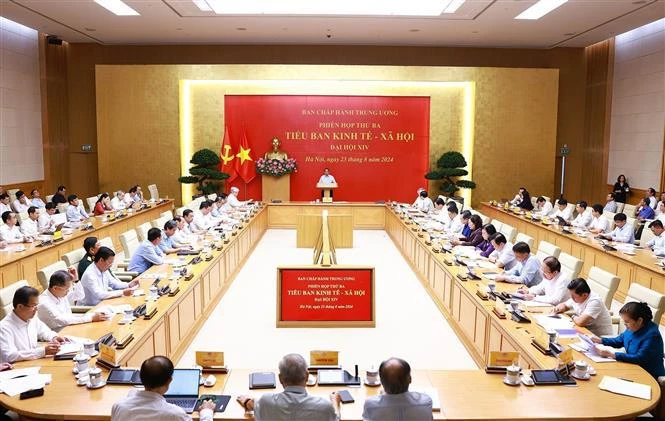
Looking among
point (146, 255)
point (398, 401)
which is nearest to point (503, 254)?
point (146, 255)

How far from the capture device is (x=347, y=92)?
15.1m

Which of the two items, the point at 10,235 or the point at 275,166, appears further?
the point at 275,166

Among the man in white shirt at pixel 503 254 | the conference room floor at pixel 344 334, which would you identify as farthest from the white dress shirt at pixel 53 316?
the man in white shirt at pixel 503 254

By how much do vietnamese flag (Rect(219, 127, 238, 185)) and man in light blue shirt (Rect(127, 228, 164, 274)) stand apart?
28.0 ft

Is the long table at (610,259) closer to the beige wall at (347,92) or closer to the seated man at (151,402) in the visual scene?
the beige wall at (347,92)

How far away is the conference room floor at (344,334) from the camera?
555cm

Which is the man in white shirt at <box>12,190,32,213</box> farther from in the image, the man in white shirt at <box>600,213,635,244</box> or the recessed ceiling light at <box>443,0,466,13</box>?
the man in white shirt at <box>600,213,635,244</box>

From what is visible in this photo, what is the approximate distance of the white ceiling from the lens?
11305mm

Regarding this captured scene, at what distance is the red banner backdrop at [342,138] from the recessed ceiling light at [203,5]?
375 centimetres

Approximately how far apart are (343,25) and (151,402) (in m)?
11.5

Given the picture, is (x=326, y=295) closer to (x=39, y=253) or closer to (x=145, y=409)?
(x=145, y=409)

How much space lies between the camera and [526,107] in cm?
1502

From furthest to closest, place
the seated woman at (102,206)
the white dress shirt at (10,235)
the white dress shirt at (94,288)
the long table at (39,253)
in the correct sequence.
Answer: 1. the seated woman at (102,206)
2. the white dress shirt at (10,235)
3. the long table at (39,253)
4. the white dress shirt at (94,288)

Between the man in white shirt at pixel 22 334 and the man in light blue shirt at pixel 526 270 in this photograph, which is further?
the man in light blue shirt at pixel 526 270
